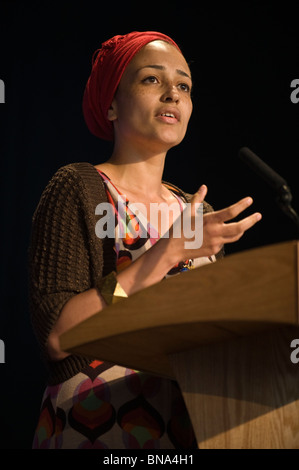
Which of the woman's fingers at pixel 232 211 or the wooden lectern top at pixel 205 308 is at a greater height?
the woman's fingers at pixel 232 211

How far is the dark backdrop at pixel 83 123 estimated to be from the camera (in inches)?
108

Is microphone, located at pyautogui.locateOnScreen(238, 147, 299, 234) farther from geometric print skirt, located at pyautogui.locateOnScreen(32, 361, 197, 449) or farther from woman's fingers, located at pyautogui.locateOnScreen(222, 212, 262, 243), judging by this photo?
geometric print skirt, located at pyautogui.locateOnScreen(32, 361, 197, 449)

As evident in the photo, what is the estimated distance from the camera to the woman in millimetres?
1431

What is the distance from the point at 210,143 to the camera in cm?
329

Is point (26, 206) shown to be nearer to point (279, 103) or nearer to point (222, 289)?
point (279, 103)

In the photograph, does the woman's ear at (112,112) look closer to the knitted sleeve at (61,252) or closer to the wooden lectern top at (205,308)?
the knitted sleeve at (61,252)

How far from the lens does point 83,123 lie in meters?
3.03

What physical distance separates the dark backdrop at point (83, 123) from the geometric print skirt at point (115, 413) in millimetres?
1199

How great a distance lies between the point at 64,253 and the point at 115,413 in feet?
1.18
